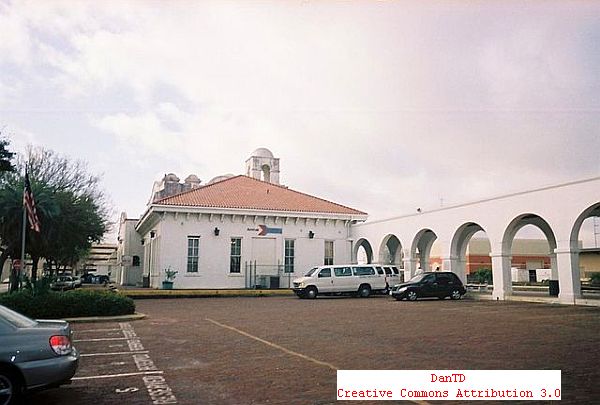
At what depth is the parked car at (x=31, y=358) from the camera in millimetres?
5766

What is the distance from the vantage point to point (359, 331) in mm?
12266

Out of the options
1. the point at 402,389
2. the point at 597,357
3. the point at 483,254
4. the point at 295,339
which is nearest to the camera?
the point at 402,389

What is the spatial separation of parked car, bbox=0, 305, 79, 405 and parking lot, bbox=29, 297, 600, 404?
0.52 metres

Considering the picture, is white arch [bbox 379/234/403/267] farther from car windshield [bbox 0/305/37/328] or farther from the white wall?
car windshield [bbox 0/305/37/328]

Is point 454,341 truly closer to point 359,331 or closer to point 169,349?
point 359,331

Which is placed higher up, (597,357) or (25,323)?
(25,323)

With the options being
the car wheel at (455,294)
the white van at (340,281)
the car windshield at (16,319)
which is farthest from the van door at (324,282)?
the car windshield at (16,319)

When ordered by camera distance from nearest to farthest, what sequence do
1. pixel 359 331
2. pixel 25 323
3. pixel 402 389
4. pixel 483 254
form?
pixel 402 389 → pixel 25 323 → pixel 359 331 → pixel 483 254

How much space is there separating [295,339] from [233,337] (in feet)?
4.50

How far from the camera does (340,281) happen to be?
26547mm

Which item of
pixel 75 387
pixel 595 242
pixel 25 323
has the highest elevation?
pixel 595 242

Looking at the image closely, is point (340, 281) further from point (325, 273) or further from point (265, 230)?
point (265, 230)

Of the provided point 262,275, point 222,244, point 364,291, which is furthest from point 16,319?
point 262,275

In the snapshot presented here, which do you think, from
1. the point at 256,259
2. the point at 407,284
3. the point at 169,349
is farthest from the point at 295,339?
the point at 256,259
